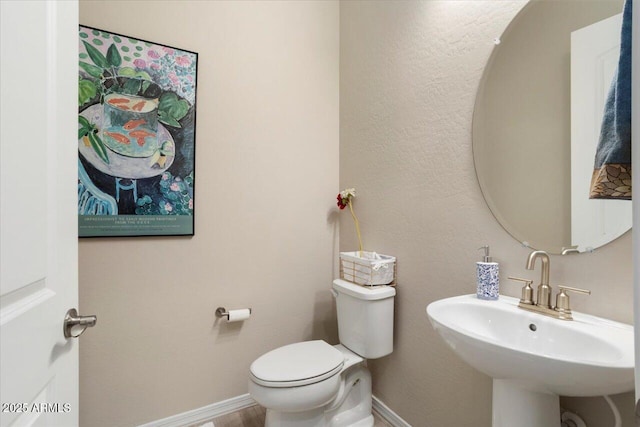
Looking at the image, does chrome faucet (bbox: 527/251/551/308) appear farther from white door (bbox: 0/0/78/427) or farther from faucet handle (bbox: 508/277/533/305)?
white door (bbox: 0/0/78/427)

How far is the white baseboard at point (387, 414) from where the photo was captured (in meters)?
1.59

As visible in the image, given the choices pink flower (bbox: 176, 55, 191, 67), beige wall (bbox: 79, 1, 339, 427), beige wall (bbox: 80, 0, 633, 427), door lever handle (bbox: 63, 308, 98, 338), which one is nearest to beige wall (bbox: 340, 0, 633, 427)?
beige wall (bbox: 80, 0, 633, 427)

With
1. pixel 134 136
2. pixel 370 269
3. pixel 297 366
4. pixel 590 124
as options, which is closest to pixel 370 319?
pixel 370 269

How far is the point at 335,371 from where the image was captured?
1.39 meters

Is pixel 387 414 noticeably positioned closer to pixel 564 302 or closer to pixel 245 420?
pixel 245 420

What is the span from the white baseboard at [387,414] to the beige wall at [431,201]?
33mm

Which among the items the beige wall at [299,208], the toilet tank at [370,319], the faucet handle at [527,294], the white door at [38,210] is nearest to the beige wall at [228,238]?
the beige wall at [299,208]

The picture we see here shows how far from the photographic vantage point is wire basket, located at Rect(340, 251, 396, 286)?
5.10 ft

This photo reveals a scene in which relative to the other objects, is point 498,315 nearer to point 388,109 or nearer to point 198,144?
point 388,109

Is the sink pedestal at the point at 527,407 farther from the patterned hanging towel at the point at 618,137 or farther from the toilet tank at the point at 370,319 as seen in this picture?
the toilet tank at the point at 370,319

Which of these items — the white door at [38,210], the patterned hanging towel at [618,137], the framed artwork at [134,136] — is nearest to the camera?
the white door at [38,210]

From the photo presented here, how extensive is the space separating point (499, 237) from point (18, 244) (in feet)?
4.54

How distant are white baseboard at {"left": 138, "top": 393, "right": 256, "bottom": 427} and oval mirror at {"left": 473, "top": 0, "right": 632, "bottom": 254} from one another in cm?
172

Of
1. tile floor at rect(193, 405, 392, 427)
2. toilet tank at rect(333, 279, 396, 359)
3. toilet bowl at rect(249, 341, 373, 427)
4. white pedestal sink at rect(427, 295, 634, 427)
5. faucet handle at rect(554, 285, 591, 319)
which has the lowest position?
tile floor at rect(193, 405, 392, 427)
